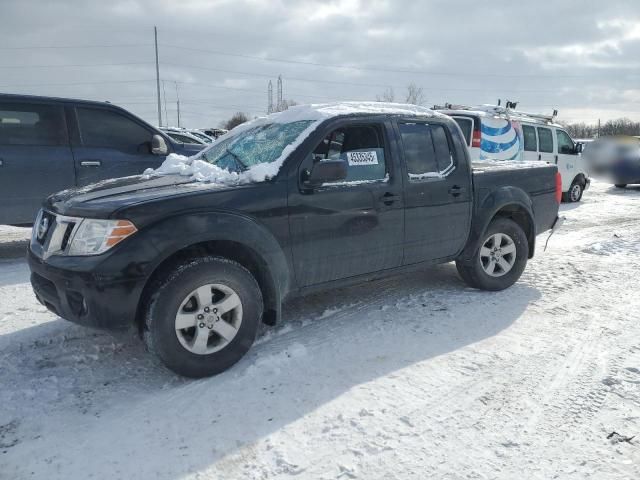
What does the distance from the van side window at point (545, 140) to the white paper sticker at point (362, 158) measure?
9.37m

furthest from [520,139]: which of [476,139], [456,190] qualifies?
[456,190]

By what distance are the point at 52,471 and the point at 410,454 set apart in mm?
1706

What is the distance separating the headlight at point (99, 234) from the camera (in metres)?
2.98

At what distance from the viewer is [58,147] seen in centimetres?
622

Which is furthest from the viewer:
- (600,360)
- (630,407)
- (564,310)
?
(564,310)

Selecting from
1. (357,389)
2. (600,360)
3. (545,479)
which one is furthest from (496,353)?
(545,479)

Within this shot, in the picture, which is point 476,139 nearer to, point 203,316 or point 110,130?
point 110,130

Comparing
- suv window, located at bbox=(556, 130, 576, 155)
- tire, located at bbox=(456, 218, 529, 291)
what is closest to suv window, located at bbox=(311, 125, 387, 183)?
tire, located at bbox=(456, 218, 529, 291)

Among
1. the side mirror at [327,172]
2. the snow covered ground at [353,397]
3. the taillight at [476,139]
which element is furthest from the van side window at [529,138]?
the side mirror at [327,172]

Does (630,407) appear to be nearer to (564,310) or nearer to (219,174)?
(564,310)

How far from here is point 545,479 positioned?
7.60 ft

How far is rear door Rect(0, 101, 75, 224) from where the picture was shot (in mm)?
5934

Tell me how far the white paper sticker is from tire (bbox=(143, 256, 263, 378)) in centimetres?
127

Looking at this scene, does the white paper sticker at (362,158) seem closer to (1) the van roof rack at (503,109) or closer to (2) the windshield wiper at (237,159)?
(2) the windshield wiper at (237,159)
